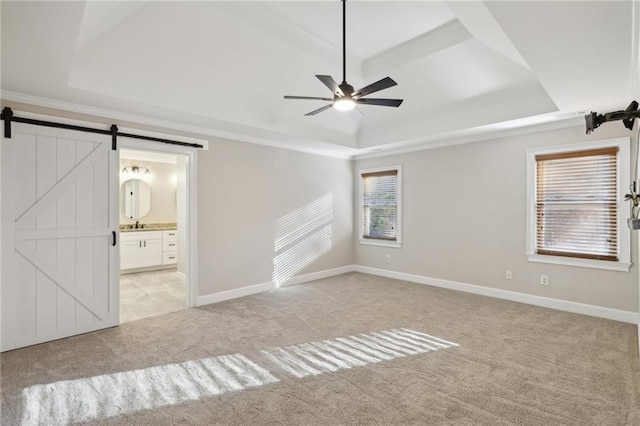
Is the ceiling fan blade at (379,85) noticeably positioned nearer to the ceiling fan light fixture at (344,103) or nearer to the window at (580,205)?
the ceiling fan light fixture at (344,103)

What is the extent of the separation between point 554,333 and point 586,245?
1.42 m

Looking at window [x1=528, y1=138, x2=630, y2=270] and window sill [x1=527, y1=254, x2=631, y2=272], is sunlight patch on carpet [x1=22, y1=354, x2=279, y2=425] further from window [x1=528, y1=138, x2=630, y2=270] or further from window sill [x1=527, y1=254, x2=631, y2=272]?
window [x1=528, y1=138, x2=630, y2=270]

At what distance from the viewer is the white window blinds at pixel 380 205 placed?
641 centimetres

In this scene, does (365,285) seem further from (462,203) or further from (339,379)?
(339,379)

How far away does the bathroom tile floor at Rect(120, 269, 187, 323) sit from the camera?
4418 millimetres

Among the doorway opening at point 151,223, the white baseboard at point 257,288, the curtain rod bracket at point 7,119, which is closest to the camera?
the curtain rod bracket at point 7,119

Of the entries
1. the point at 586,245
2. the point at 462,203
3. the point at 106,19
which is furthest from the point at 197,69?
the point at 586,245

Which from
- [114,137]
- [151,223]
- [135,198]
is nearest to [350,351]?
[114,137]

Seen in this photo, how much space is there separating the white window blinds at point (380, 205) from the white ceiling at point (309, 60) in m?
1.22

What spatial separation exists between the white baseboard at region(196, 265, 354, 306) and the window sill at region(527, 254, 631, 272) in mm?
3383

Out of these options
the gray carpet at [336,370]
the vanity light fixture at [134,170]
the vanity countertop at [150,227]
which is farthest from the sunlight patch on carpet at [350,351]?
the vanity light fixture at [134,170]

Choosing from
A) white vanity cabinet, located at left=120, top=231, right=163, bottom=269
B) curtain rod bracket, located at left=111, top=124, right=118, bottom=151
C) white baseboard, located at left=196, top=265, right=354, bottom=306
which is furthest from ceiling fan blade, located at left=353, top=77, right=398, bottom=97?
white vanity cabinet, located at left=120, top=231, right=163, bottom=269

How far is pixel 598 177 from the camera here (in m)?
→ 4.16

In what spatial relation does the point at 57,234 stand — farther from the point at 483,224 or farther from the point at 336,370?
the point at 483,224
